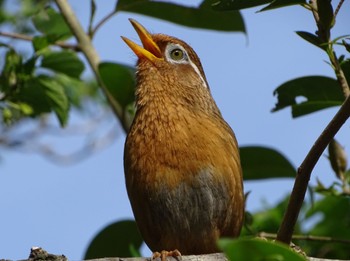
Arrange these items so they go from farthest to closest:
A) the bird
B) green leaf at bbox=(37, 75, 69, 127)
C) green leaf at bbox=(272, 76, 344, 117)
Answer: green leaf at bbox=(37, 75, 69, 127) < the bird < green leaf at bbox=(272, 76, 344, 117)

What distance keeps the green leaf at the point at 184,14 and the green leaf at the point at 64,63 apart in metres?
0.55

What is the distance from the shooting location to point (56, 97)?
217 inches

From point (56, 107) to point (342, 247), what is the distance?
2119 millimetres

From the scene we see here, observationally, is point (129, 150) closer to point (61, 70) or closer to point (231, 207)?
point (231, 207)

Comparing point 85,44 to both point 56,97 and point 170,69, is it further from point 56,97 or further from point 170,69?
point 170,69

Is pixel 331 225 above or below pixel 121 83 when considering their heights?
below

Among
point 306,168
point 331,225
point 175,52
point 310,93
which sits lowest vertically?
point 331,225

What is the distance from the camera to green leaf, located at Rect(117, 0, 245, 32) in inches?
220

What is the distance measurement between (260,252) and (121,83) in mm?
3436

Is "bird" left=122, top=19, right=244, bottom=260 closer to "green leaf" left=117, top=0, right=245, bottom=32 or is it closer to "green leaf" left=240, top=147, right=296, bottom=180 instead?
"green leaf" left=240, top=147, right=296, bottom=180

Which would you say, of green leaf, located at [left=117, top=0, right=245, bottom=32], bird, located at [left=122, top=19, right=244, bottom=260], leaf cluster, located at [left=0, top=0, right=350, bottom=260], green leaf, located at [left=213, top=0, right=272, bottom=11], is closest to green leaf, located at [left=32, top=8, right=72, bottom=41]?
leaf cluster, located at [left=0, top=0, right=350, bottom=260]

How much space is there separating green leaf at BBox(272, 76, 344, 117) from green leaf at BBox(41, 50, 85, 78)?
156 centimetres

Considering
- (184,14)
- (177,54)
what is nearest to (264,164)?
(177,54)

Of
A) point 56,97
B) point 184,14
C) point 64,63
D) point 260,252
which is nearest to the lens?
point 260,252
